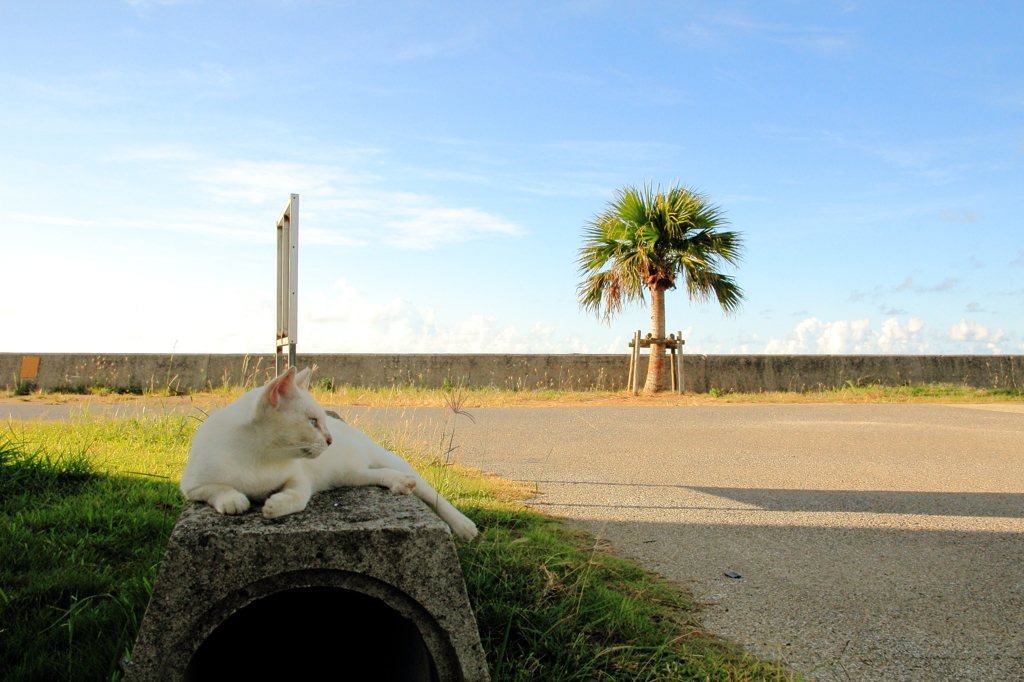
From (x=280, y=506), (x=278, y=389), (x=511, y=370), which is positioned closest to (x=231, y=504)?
(x=280, y=506)

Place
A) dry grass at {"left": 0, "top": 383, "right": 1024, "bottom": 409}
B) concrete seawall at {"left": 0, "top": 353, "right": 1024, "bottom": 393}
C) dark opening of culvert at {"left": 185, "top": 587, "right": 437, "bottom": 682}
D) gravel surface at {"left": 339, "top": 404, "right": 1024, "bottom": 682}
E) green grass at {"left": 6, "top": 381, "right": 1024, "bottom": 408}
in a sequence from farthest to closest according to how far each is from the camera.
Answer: concrete seawall at {"left": 0, "top": 353, "right": 1024, "bottom": 393} < green grass at {"left": 6, "top": 381, "right": 1024, "bottom": 408} < dry grass at {"left": 0, "top": 383, "right": 1024, "bottom": 409} < dark opening of culvert at {"left": 185, "top": 587, "right": 437, "bottom": 682} < gravel surface at {"left": 339, "top": 404, "right": 1024, "bottom": 682}

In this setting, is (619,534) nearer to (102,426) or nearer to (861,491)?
(861,491)

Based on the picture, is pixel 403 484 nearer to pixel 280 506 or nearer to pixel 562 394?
pixel 280 506

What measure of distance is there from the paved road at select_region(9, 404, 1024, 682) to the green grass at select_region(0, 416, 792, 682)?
0.38m

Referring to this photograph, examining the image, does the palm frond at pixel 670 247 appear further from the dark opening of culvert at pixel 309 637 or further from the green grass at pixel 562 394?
the dark opening of culvert at pixel 309 637

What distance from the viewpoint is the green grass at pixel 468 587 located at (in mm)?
2832

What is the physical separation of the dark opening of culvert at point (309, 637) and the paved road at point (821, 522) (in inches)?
61.1


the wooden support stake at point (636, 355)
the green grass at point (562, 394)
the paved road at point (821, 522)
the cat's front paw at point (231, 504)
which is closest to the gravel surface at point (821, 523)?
the paved road at point (821, 522)

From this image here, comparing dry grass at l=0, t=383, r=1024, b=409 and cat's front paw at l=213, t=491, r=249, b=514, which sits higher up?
cat's front paw at l=213, t=491, r=249, b=514

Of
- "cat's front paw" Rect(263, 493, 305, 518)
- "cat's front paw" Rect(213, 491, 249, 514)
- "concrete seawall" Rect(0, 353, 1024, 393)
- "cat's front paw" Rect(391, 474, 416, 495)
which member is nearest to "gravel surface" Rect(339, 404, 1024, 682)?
"cat's front paw" Rect(391, 474, 416, 495)

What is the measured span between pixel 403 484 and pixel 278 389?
72 centimetres

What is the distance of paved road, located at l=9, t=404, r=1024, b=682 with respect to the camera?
3.26 metres

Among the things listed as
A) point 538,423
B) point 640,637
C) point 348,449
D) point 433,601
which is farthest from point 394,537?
point 538,423

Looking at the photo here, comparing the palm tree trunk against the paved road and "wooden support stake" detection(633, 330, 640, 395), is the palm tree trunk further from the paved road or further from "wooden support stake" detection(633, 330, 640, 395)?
the paved road
